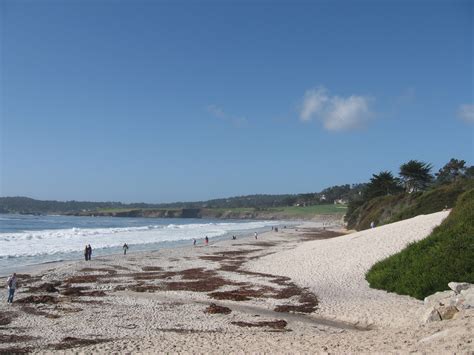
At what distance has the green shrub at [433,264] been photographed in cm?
1719

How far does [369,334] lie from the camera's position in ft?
39.0

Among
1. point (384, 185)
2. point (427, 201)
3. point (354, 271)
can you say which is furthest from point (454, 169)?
point (354, 271)

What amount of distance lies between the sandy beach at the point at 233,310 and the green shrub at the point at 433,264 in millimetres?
672

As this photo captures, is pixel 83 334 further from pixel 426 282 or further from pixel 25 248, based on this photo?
pixel 25 248

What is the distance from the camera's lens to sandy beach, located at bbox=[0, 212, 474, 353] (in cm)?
1130

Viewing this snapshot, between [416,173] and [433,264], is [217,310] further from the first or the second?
[416,173]

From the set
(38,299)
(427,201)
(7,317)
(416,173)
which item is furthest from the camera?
(416,173)

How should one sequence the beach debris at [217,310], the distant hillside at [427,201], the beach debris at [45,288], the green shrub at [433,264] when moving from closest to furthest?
the beach debris at [217,310]
the green shrub at [433,264]
the beach debris at [45,288]
the distant hillside at [427,201]

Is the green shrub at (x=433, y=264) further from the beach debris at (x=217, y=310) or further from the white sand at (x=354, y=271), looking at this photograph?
the beach debris at (x=217, y=310)

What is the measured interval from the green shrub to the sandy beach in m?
0.67

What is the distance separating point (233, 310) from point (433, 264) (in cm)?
832

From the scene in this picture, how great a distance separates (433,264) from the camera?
1825 centimetres

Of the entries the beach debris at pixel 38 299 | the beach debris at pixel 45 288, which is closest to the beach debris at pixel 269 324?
the beach debris at pixel 38 299

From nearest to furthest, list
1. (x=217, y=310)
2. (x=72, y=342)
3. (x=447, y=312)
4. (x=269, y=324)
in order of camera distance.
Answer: (x=447, y=312) < (x=72, y=342) < (x=269, y=324) < (x=217, y=310)
